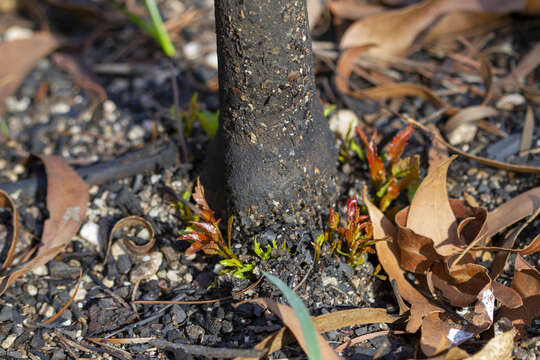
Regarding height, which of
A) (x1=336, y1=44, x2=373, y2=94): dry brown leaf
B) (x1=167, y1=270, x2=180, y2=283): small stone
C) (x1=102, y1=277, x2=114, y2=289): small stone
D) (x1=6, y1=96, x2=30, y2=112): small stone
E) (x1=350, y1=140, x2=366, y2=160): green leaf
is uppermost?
(x1=336, y1=44, x2=373, y2=94): dry brown leaf

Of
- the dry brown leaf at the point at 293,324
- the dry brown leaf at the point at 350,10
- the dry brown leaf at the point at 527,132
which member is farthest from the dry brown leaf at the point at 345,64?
the dry brown leaf at the point at 293,324

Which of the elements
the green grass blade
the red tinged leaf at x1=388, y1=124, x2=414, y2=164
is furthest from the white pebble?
the red tinged leaf at x1=388, y1=124, x2=414, y2=164

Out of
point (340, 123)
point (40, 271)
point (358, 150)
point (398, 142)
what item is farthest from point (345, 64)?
point (40, 271)

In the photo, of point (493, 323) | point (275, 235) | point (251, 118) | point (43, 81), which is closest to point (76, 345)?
point (275, 235)

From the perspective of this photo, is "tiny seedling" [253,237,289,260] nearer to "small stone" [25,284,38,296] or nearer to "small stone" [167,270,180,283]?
"small stone" [167,270,180,283]

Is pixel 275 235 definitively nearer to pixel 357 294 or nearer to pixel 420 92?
pixel 357 294

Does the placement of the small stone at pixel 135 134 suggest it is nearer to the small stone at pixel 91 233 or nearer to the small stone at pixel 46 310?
the small stone at pixel 91 233
